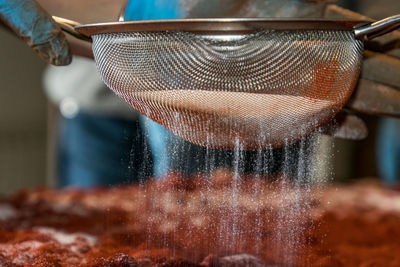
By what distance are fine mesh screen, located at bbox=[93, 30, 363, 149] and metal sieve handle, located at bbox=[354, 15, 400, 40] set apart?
24mm

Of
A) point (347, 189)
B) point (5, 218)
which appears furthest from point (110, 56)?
point (347, 189)

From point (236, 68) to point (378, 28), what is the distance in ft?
0.94

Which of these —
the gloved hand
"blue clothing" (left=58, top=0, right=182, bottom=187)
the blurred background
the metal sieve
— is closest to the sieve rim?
the metal sieve

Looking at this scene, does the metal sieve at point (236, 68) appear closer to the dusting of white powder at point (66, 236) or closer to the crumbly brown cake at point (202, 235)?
the crumbly brown cake at point (202, 235)

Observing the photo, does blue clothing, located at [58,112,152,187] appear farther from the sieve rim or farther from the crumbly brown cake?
the sieve rim

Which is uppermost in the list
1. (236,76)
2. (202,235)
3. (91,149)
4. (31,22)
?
(31,22)

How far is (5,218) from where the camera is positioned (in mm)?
1748

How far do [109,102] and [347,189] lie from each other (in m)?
1.78

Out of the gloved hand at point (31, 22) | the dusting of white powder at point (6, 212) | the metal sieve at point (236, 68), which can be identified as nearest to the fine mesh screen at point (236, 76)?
the metal sieve at point (236, 68)

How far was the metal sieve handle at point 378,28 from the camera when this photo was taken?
40.4 inches

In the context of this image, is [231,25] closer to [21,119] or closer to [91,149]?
[91,149]

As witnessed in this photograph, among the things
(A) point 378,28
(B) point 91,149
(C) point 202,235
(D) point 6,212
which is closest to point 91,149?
(B) point 91,149

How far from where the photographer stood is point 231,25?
3.23ft

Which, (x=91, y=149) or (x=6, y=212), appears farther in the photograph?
(x=91, y=149)
